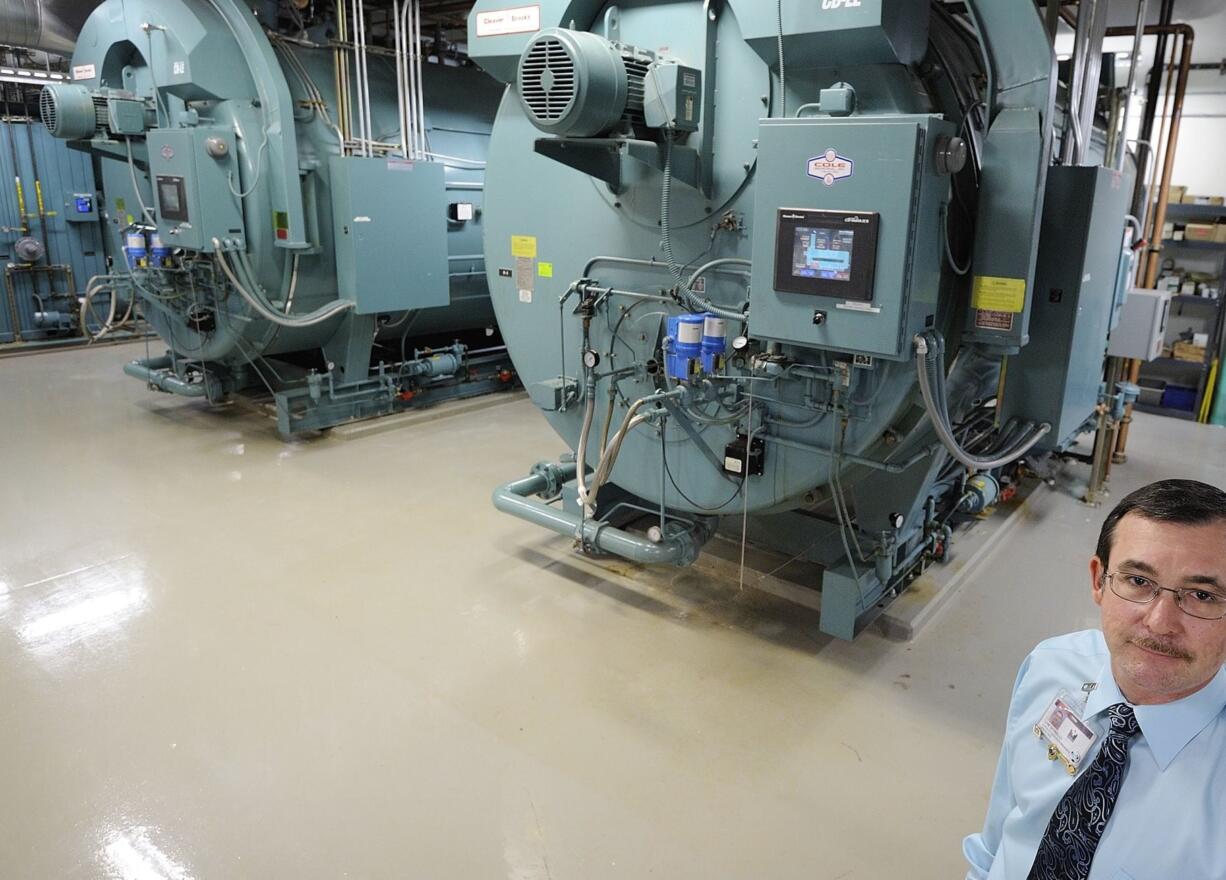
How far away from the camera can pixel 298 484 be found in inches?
192

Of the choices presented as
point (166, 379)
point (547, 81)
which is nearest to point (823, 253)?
point (547, 81)

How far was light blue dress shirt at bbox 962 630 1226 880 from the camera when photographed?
1049mm

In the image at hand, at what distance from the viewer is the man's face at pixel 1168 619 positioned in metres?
1.07

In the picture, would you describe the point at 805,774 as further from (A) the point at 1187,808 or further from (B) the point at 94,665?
(B) the point at 94,665

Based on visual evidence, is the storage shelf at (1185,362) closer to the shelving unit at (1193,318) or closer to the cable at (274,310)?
the shelving unit at (1193,318)

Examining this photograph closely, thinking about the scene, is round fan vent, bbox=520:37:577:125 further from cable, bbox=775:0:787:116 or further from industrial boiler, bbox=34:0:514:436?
industrial boiler, bbox=34:0:514:436

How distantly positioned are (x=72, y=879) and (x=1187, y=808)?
2.42 meters

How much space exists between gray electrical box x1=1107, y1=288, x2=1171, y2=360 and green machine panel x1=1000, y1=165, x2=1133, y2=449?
1617mm

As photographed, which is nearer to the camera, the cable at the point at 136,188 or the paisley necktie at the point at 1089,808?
the paisley necktie at the point at 1089,808

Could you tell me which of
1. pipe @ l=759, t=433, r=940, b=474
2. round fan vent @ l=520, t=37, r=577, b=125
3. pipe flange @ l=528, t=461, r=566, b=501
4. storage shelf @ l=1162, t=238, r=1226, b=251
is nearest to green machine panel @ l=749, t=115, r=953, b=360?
pipe @ l=759, t=433, r=940, b=474

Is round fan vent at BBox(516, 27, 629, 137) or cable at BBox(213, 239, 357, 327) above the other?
round fan vent at BBox(516, 27, 629, 137)

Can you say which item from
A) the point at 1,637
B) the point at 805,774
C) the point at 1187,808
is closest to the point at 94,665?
the point at 1,637

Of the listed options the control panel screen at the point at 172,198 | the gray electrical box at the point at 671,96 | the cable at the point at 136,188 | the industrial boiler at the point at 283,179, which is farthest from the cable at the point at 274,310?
the gray electrical box at the point at 671,96

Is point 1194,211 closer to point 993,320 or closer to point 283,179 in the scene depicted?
point 993,320
